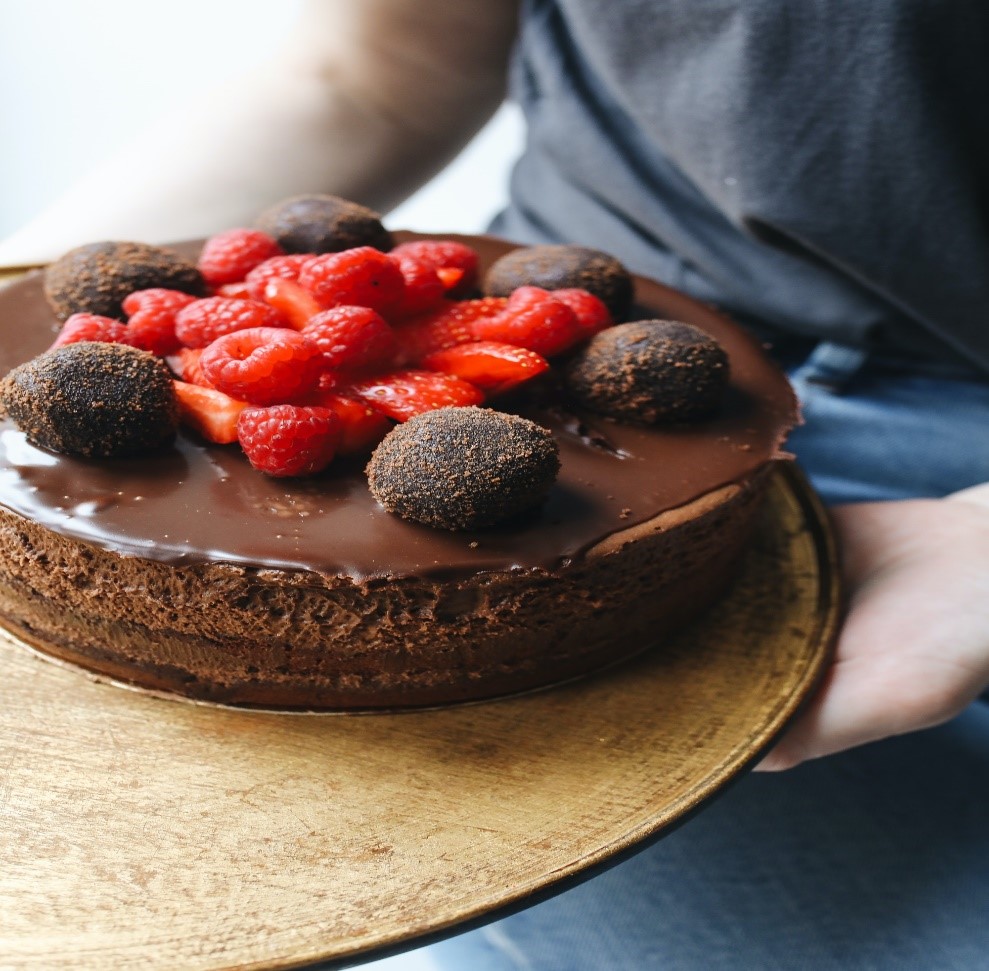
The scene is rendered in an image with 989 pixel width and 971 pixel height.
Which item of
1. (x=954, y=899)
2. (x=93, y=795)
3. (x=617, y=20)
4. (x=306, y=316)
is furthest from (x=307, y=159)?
(x=954, y=899)

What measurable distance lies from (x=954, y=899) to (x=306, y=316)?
113 centimetres

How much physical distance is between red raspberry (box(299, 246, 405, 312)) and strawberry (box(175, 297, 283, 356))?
65 millimetres

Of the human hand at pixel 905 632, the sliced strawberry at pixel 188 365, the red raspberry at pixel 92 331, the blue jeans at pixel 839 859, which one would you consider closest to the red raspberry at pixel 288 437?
the sliced strawberry at pixel 188 365

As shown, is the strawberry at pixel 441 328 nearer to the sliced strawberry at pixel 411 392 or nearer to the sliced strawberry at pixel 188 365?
the sliced strawberry at pixel 411 392

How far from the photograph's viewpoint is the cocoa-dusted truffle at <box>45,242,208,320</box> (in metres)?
1.29

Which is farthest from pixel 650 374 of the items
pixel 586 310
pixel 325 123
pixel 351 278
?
pixel 325 123

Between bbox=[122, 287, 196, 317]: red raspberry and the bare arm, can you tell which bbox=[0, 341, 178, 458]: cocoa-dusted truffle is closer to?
bbox=[122, 287, 196, 317]: red raspberry

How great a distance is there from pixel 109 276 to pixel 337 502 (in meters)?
0.48

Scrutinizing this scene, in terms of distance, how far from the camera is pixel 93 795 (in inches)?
39.2

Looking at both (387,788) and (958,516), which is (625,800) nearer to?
(387,788)

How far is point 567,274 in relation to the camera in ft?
4.53

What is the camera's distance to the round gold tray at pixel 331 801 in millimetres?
875

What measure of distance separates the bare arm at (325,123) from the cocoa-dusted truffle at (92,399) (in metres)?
0.90

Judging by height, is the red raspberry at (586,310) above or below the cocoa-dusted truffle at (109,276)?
below
